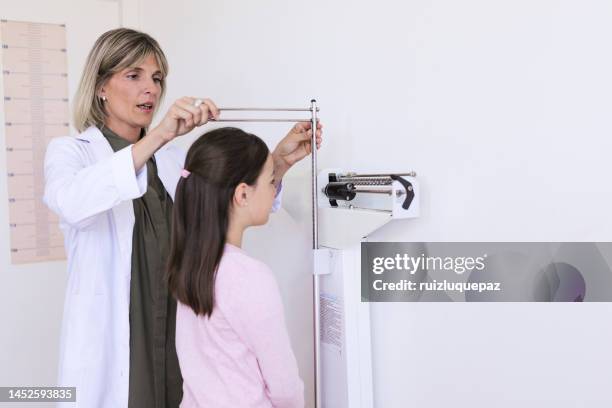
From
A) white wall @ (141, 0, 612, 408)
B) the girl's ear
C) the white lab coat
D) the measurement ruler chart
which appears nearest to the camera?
white wall @ (141, 0, 612, 408)

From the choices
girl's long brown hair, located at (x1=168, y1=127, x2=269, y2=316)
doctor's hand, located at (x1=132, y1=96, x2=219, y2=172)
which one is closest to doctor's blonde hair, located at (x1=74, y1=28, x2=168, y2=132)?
doctor's hand, located at (x1=132, y1=96, x2=219, y2=172)

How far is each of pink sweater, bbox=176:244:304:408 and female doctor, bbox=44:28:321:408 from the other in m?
0.33

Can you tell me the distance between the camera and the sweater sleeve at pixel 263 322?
1.00 metres

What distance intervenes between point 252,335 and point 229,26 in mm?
1148

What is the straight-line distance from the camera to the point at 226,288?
101 cm

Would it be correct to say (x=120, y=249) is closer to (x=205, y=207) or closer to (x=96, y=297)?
(x=96, y=297)

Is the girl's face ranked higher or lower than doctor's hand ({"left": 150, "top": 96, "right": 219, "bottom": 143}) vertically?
lower

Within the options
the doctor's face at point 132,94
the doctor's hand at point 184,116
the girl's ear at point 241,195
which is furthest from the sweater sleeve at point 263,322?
the doctor's face at point 132,94

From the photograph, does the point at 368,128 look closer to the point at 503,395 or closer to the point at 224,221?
the point at 224,221

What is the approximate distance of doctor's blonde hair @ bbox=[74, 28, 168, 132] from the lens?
4.64ft

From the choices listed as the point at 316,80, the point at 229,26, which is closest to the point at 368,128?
the point at 316,80

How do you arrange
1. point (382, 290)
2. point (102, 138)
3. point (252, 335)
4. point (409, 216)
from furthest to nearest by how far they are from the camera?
1. point (102, 138)
2. point (382, 290)
3. point (409, 216)
4. point (252, 335)

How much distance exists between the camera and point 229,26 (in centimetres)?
188

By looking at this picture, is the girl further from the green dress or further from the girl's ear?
the green dress
